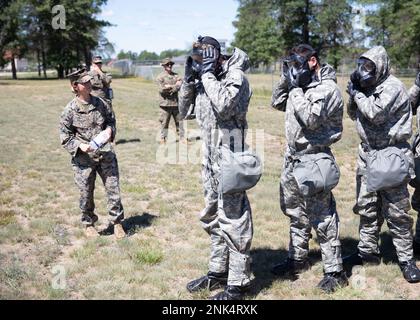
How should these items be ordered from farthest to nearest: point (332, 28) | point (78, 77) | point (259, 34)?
point (259, 34) < point (332, 28) < point (78, 77)

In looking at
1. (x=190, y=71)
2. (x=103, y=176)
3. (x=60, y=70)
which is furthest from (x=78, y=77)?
(x=60, y=70)

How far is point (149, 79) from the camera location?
38906 mm

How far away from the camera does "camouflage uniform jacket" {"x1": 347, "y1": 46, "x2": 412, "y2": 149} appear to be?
399 cm

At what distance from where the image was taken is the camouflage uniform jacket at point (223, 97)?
3.63 meters

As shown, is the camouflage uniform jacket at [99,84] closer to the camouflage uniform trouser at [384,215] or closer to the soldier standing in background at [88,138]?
the soldier standing in background at [88,138]

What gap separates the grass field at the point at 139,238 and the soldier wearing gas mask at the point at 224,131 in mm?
→ 518

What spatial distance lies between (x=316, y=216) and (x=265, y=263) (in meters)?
1.02

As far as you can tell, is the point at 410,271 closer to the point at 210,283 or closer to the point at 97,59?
the point at 210,283

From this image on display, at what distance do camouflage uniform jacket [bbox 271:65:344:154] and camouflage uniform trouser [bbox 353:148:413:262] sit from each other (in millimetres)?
645

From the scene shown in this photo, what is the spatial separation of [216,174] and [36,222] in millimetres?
3316

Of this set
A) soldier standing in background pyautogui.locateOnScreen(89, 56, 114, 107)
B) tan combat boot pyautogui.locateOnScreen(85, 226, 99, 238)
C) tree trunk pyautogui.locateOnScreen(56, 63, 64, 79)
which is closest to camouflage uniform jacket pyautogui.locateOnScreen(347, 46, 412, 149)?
tan combat boot pyautogui.locateOnScreen(85, 226, 99, 238)

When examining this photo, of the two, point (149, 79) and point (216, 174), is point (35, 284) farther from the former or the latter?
point (149, 79)

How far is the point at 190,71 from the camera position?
13.3 ft
